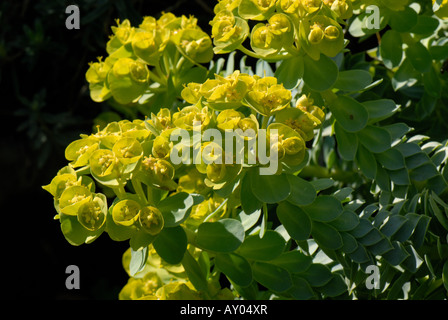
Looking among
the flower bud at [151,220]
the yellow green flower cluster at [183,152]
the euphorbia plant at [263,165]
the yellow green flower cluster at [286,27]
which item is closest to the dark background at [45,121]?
the euphorbia plant at [263,165]

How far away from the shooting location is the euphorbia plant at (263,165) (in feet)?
3.42

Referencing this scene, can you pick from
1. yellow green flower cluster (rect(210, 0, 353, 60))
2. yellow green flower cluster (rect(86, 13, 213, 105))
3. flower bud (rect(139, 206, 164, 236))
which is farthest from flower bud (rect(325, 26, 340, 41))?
A: flower bud (rect(139, 206, 164, 236))

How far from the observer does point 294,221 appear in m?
1.13

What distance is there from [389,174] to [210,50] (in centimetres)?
49

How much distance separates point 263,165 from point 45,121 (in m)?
1.30

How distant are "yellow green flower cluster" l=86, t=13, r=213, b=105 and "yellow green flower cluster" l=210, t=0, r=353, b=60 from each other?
0.52 ft

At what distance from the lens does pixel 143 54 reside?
1.33 metres

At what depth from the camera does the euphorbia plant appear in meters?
1.04

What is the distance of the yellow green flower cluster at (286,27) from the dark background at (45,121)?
83 cm

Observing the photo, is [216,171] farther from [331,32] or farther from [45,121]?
[45,121]

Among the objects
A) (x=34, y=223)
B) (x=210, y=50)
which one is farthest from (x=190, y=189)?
(x=34, y=223)

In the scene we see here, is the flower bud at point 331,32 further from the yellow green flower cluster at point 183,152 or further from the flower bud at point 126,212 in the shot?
the flower bud at point 126,212

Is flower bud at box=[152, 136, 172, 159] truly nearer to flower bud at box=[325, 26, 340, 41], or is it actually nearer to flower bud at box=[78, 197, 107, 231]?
flower bud at box=[78, 197, 107, 231]
